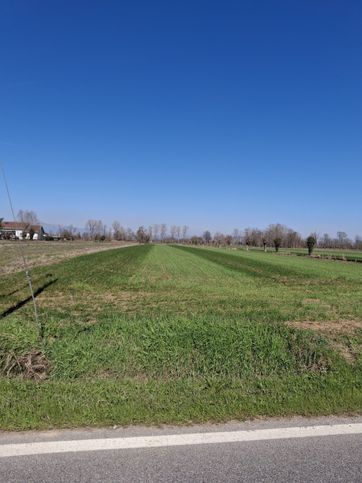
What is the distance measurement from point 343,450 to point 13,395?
3534mm

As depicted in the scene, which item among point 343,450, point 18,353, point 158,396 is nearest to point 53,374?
point 18,353

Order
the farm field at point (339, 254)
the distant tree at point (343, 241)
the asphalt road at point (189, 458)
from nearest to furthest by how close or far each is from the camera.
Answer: the asphalt road at point (189, 458)
the farm field at point (339, 254)
the distant tree at point (343, 241)

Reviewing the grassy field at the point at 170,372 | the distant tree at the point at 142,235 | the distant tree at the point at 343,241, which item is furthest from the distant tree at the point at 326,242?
the grassy field at the point at 170,372

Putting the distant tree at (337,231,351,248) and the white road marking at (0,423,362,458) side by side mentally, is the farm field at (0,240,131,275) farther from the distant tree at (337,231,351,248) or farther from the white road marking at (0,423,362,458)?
the distant tree at (337,231,351,248)

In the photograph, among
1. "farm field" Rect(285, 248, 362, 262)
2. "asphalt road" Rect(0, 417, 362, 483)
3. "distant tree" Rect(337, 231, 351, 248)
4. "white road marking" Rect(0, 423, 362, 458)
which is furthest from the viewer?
"distant tree" Rect(337, 231, 351, 248)

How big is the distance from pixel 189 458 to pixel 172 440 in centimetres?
33

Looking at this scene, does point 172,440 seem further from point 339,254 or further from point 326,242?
point 326,242

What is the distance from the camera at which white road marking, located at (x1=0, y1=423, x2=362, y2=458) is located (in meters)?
3.47

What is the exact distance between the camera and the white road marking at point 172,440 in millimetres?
3467

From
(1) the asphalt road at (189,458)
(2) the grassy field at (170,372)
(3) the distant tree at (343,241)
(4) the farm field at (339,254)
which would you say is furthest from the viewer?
(3) the distant tree at (343,241)

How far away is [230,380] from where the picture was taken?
201 inches

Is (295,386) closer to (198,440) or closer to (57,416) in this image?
(198,440)

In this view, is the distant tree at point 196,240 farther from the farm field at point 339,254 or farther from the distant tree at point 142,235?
the farm field at point 339,254

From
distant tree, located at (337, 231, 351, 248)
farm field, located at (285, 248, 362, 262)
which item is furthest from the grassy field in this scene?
distant tree, located at (337, 231, 351, 248)
